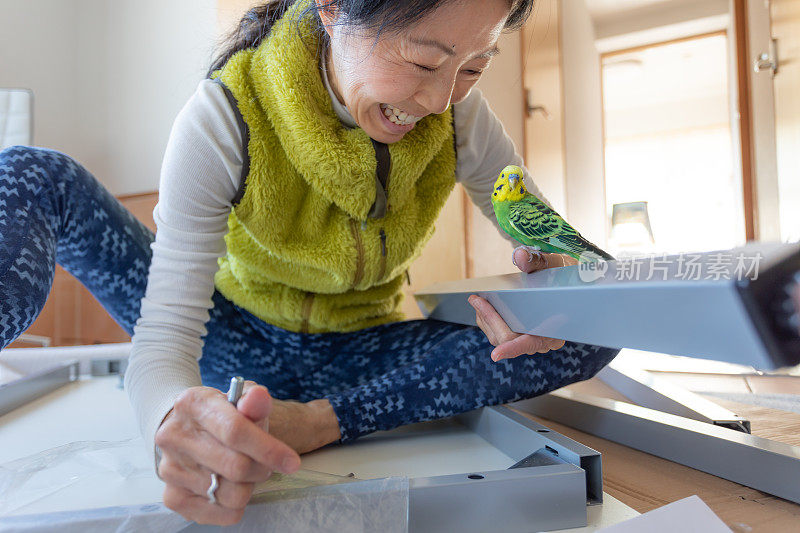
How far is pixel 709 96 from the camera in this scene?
2.63m

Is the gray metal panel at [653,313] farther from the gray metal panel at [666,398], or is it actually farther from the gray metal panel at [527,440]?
the gray metal panel at [666,398]

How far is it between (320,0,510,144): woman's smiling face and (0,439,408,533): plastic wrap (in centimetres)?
40

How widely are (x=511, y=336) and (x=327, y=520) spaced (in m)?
0.26

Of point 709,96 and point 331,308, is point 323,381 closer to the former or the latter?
point 331,308

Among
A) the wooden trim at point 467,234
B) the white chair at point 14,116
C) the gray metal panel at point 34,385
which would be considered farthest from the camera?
the wooden trim at point 467,234

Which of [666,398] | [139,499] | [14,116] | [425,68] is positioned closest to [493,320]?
[425,68]

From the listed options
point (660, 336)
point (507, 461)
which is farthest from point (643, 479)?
point (660, 336)

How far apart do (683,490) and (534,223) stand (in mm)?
339

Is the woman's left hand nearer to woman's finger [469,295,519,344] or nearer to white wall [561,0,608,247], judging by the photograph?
woman's finger [469,295,519,344]

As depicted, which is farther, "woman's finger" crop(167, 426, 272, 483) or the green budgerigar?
the green budgerigar

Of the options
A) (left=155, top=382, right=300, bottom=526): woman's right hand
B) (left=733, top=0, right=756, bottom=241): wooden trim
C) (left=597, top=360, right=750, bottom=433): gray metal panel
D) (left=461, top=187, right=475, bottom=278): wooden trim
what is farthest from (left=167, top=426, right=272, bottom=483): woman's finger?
(left=733, top=0, right=756, bottom=241): wooden trim

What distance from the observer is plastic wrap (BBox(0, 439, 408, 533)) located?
439mm

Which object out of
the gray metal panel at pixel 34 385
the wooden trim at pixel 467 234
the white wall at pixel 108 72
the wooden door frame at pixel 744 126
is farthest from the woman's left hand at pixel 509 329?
the white wall at pixel 108 72

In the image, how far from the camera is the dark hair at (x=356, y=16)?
586 millimetres
